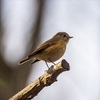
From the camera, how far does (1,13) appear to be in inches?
A: 232

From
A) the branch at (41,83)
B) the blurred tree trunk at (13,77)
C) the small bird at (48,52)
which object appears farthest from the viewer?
the blurred tree trunk at (13,77)

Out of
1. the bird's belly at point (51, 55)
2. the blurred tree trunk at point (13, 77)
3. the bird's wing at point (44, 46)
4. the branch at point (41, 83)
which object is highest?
the branch at point (41, 83)

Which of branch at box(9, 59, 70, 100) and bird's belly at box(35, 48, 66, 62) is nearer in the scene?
branch at box(9, 59, 70, 100)

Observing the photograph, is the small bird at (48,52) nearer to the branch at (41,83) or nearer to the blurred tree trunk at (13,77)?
the blurred tree trunk at (13,77)

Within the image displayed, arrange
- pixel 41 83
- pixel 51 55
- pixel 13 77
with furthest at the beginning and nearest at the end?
pixel 13 77, pixel 51 55, pixel 41 83

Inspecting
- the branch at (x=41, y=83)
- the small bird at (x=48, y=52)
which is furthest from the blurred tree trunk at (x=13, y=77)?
the branch at (x=41, y=83)

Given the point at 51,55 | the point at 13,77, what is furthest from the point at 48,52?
the point at 13,77

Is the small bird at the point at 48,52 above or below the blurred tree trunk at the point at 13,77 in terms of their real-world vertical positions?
above

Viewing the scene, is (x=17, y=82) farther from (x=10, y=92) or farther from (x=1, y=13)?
(x=1, y=13)

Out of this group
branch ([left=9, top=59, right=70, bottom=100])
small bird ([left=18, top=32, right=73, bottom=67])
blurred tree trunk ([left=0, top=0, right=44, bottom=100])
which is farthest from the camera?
blurred tree trunk ([left=0, top=0, right=44, bottom=100])

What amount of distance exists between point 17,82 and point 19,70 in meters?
0.24

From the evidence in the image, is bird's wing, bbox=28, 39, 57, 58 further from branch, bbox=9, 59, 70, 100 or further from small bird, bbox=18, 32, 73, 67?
branch, bbox=9, 59, 70, 100

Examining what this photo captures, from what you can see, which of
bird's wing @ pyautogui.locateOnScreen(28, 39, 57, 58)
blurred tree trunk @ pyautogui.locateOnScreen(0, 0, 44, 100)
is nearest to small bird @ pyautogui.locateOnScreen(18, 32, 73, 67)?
bird's wing @ pyautogui.locateOnScreen(28, 39, 57, 58)

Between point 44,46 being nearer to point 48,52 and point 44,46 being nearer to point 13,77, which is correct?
point 48,52
